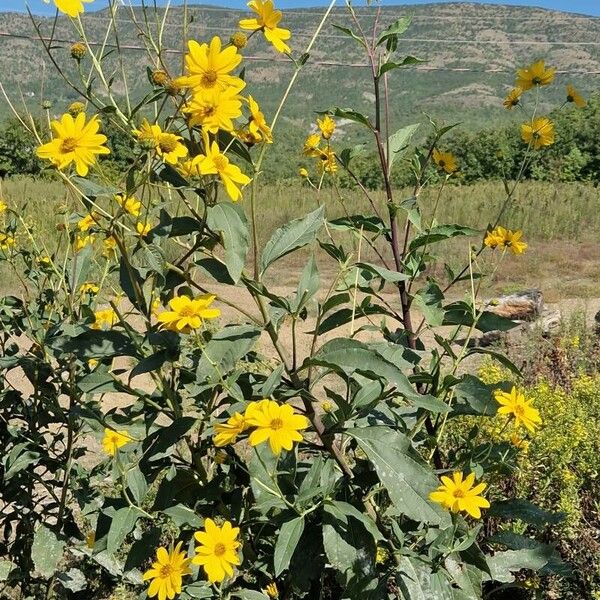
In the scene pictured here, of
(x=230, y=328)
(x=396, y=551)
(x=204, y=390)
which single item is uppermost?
(x=230, y=328)

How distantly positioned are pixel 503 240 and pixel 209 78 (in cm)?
105

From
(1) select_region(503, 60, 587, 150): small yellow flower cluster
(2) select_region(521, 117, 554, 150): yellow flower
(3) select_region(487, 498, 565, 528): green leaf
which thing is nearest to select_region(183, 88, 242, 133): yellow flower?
(1) select_region(503, 60, 587, 150): small yellow flower cluster

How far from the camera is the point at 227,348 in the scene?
4.25 ft

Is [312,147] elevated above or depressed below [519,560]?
above

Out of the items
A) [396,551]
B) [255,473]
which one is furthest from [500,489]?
[255,473]

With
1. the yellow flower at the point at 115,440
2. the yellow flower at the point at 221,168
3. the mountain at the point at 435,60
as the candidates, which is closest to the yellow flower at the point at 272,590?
the yellow flower at the point at 115,440

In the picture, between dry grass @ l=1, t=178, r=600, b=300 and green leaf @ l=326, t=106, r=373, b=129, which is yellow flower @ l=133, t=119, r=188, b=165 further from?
dry grass @ l=1, t=178, r=600, b=300

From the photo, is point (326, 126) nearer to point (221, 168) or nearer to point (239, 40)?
point (239, 40)

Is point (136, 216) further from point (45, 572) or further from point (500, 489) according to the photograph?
point (500, 489)

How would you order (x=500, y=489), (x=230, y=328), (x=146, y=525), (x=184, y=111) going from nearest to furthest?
(x=184, y=111)
(x=230, y=328)
(x=500, y=489)
(x=146, y=525)

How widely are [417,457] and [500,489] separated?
1.40m

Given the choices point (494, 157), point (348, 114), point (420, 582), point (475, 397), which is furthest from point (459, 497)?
point (494, 157)

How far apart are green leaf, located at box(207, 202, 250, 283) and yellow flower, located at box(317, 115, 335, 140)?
3.18 feet

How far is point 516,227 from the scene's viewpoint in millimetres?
9633
